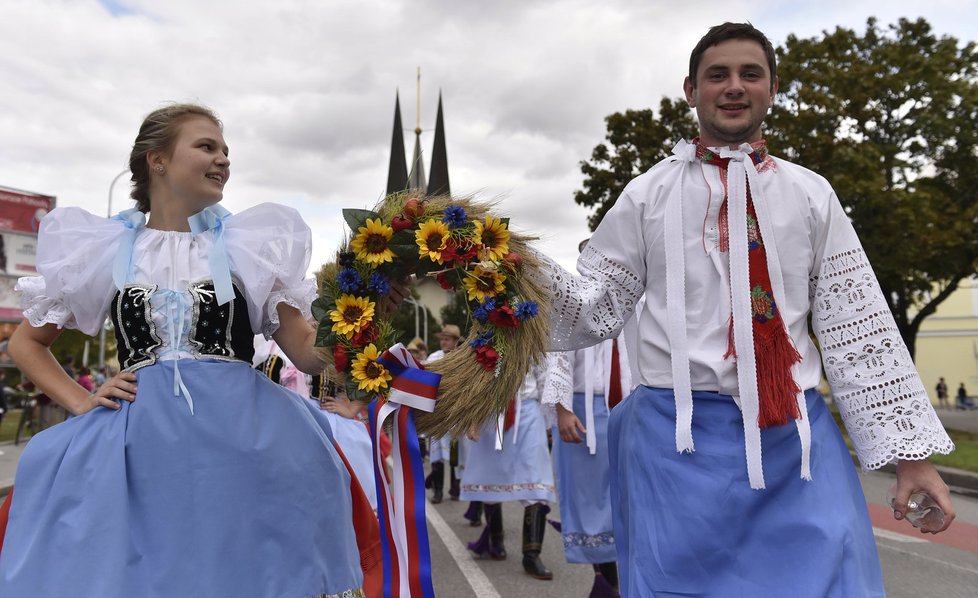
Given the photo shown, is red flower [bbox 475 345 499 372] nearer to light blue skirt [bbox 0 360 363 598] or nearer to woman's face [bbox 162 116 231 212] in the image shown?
light blue skirt [bbox 0 360 363 598]

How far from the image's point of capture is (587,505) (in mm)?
5445

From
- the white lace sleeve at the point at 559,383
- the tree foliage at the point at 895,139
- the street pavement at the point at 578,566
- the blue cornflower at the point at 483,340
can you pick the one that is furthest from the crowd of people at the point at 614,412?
the tree foliage at the point at 895,139

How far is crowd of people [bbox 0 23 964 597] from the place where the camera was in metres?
2.38

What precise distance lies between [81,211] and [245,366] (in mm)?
847

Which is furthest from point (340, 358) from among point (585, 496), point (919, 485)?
point (585, 496)

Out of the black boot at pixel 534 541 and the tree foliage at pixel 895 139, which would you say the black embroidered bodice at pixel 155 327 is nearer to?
the black boot at pixel 534 541

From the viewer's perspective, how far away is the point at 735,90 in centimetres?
271

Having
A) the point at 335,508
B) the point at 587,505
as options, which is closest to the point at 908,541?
the point at 587,505

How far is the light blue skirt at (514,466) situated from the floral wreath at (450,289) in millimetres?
4240

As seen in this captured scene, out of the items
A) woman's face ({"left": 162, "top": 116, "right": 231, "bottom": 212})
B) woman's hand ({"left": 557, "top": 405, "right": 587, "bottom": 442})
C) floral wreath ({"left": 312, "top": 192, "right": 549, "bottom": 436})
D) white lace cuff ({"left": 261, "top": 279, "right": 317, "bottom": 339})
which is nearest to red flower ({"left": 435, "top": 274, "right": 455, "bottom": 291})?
floral wreath ({"left": 312, "top": 192, "right": 549, "bottom": 436})

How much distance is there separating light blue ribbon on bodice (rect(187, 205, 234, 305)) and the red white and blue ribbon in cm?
55

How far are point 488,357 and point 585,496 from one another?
123 inches

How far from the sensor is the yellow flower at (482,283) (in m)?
2.68

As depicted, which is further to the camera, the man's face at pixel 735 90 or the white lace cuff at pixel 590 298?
the white lace cuff at pixel 590 298
